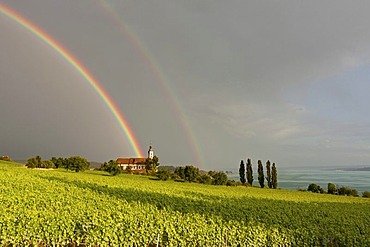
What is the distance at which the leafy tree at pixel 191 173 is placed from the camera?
8262 cm

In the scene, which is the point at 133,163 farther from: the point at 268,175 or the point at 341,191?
the point at 341,191

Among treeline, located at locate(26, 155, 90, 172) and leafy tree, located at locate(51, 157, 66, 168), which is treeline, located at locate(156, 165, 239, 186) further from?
leafy tree, located at locate(51, 157, 66, 168)

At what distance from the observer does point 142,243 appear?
1288cm

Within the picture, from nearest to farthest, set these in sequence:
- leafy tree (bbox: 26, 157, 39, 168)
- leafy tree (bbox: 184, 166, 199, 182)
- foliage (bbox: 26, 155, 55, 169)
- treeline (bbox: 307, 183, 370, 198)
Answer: leafy tree (bbox: 26, 157, 39, 168) < foliage (bbox: 26, 155, 55, 169) < leafy tree (bbox: 184, 166, 199, 182) < treeline (bbox: 307, 183, 370, 198)

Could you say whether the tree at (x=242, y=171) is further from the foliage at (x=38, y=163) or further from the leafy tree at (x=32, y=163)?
the leafy tree at (x=32, y=163)

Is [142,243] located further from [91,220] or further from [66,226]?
[66,226]

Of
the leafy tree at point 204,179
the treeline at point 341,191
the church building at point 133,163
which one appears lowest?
the treeline at point 341,191

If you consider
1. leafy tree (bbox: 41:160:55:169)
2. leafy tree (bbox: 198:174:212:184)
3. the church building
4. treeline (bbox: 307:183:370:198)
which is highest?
the church building

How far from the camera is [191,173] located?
83.0 meters

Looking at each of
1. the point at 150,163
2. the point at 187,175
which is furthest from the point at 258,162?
the point at 150,163

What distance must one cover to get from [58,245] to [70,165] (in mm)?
69589

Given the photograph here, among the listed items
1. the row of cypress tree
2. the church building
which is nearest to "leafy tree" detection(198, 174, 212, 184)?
the row of cypress tree

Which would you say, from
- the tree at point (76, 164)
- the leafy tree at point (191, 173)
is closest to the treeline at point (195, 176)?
the leafy tree at point (191, 173)

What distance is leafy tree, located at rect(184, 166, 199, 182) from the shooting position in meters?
82.6
